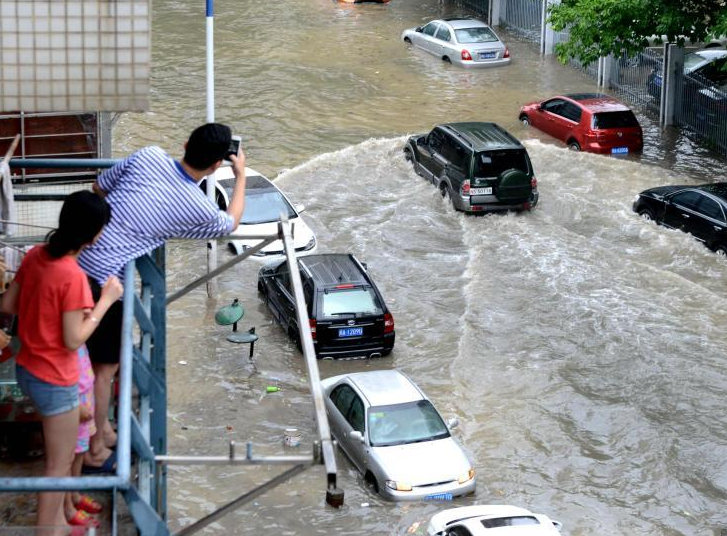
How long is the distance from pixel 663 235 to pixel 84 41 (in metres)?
17.0

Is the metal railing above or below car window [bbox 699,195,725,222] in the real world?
above

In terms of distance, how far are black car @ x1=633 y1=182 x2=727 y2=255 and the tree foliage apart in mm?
3410

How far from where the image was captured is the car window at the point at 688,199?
23.5 meters

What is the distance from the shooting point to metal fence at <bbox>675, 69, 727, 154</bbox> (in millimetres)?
28938

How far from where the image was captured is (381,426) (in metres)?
15.3

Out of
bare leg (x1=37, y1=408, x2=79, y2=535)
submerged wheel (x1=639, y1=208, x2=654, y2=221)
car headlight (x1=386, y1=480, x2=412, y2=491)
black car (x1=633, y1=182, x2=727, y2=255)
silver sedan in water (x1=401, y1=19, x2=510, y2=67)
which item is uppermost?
bare leg (x1=37, y1=408, x2=79, y2=535)

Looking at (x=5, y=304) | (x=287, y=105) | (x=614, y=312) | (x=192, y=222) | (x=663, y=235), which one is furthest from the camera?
(x=287, y=105)

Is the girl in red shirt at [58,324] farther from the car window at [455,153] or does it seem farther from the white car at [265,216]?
the car window at [455,153]

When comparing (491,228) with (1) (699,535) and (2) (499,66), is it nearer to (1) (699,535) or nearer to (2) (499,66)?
(1) (699,535)

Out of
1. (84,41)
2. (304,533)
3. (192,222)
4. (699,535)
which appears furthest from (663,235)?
(192,222)

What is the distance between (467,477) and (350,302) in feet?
15.3

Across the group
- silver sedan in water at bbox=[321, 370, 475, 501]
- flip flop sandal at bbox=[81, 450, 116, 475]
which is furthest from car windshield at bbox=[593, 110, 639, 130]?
flip flop sandal at bbox=[81, 450, 116, 475]

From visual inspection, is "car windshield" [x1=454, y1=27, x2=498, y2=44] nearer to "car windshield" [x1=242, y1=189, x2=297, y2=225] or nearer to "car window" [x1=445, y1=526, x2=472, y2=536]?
"car windshield" [x1=242, y1=189, x2=297, y2=225]

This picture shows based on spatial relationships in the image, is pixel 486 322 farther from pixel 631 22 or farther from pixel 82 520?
pixel 82 520
